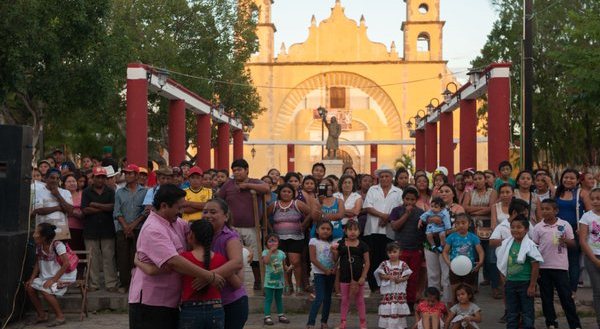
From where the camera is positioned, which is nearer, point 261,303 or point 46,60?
point 261,303

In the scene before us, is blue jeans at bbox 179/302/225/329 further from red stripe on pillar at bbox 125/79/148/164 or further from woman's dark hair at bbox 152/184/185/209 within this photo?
red stripe on pillar at bbox 125/79/148/164

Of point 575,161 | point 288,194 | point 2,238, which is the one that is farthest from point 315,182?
point 575,161

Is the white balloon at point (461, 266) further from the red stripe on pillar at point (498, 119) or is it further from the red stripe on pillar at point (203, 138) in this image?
the red stripe on pillar at point (203, 138)

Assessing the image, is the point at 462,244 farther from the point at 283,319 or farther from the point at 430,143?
the point at 430,143

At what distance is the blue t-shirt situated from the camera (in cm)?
1020

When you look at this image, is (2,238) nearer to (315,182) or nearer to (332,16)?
(315,182)

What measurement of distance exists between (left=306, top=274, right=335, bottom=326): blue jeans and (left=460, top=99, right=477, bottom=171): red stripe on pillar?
1324 centimetres

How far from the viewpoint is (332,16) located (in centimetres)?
6262

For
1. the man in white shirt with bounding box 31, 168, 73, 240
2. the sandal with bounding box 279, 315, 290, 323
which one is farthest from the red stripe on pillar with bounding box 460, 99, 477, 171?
the man in white shirt with bounding box 31, 168, 73, 240

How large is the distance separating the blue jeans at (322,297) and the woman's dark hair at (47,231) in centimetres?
321

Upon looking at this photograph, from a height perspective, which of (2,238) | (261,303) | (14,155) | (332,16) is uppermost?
(332,16)

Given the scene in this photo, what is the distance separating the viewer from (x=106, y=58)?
21703 millimetres

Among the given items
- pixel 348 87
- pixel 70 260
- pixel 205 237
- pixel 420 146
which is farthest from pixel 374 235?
pixel 348 87

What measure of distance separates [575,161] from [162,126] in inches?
678
